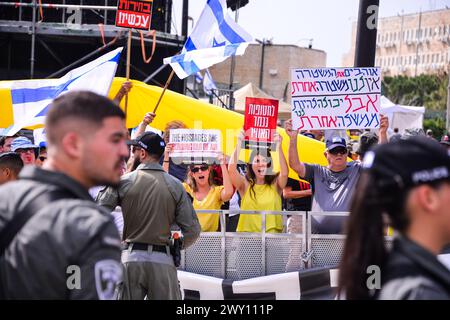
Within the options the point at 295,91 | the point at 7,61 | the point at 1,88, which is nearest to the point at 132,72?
the point at 7,61

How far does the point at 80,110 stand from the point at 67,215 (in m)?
0.45

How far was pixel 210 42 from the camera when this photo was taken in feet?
34.7

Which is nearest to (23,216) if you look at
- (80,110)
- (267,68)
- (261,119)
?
(80,110)

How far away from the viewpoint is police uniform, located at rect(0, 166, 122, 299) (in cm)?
321

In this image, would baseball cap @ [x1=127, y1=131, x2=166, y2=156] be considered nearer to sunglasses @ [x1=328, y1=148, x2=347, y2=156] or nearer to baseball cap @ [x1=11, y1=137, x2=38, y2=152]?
sunglasses @ [x1=328, y1=148, x2=347, y2=156]

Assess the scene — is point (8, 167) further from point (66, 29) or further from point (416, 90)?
point (416, 90)

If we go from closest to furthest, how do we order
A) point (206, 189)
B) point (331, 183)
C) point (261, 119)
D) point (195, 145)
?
point (331, 183)
point (206, 189)
point (261, 119)
point (195, 145)

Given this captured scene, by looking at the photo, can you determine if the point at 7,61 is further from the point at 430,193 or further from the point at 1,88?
the point at 430,193

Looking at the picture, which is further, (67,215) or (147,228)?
(147,228)

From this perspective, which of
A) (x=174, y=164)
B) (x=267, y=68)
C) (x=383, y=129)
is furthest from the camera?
(x=267, y=68)

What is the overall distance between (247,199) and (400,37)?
127 m

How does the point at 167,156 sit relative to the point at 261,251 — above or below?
above

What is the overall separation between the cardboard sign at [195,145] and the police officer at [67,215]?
645cm

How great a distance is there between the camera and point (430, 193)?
2961mm
